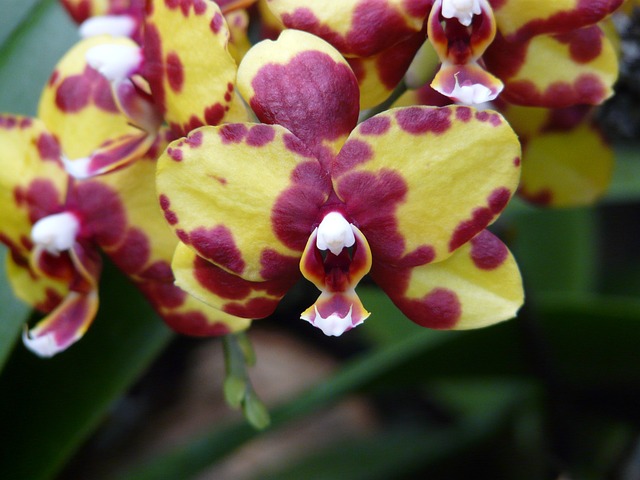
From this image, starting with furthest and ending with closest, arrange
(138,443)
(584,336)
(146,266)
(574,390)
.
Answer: (138,443) < (574,390) < (584,336) < (146,266)

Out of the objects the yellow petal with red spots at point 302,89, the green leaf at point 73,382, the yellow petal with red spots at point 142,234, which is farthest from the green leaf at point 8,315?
the yellow petal with red spots at point 302,89

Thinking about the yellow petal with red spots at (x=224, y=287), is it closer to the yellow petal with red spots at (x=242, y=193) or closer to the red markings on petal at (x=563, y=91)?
the yellow petal with red spots at (x=242, y=193)

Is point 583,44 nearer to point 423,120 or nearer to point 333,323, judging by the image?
point 423,120

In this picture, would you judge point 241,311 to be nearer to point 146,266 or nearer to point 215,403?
point 146,266

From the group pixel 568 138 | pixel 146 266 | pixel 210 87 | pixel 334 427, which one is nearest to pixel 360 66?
pixel 210 87

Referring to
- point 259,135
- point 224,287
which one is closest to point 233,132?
point 259,135

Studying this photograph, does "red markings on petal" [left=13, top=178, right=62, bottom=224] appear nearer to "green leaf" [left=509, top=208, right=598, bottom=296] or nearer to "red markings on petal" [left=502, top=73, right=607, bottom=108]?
"red markings on petal" [left=502, top=73, right=607, bottom=108]
